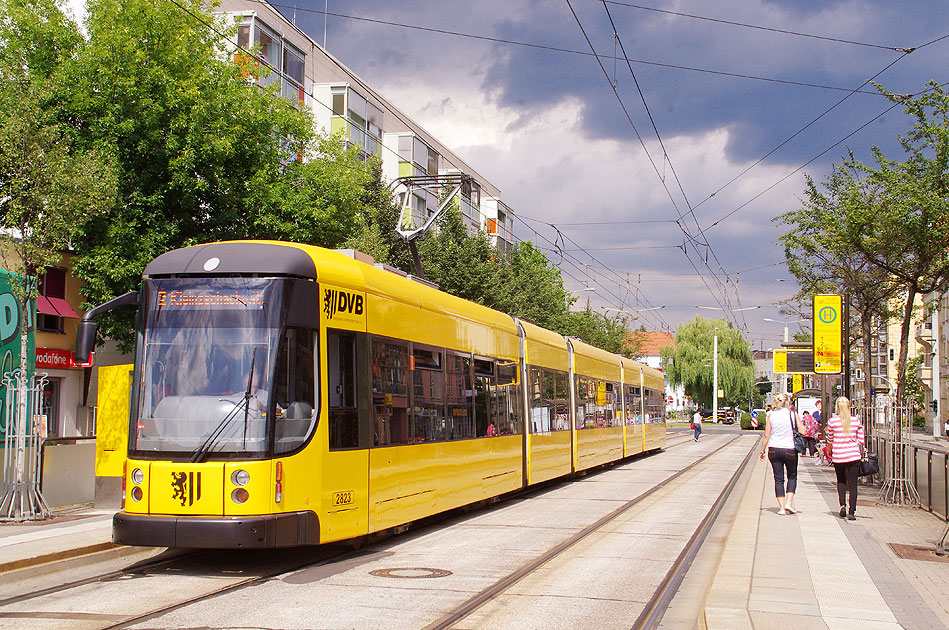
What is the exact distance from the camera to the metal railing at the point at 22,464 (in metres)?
12.9

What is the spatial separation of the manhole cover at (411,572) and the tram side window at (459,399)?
142 inches

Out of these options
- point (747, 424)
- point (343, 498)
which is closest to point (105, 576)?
point (343, 498)

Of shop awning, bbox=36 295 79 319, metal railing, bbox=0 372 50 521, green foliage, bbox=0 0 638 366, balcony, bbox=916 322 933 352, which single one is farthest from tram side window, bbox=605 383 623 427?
balcony, bbox=916 322 933 352

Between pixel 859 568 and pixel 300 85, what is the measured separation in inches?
1267

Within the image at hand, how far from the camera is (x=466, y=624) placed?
675 centimetres

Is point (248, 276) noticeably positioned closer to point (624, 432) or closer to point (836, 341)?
point (836, 341)

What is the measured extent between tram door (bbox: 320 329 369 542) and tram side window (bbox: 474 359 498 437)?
4.23m

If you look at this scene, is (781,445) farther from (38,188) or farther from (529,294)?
(529,294)

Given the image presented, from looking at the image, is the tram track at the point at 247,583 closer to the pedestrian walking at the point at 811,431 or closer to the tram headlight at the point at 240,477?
the tram headlight at the point at 240,477

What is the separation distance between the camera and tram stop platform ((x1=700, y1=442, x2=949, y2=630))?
7074mm

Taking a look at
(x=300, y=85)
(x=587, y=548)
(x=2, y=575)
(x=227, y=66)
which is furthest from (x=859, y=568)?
(x=300, y=85)

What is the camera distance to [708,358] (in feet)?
257

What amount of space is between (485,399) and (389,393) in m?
4.04

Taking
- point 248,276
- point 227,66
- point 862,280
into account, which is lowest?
point 248,276
